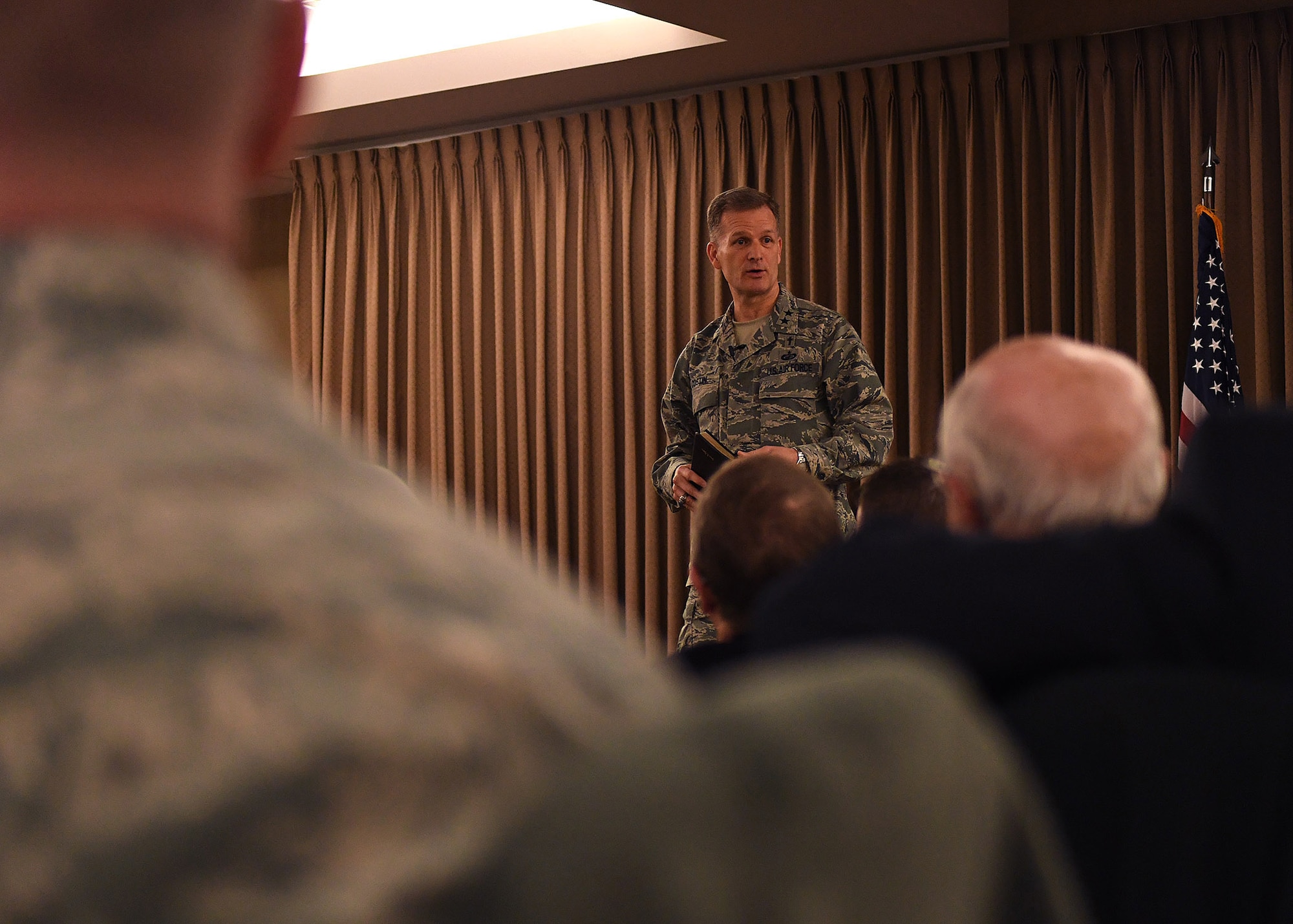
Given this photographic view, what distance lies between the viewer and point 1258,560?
93cm

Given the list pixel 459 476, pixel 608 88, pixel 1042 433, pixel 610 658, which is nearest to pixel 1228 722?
pixel 1042 433

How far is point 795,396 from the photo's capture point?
11.8ft

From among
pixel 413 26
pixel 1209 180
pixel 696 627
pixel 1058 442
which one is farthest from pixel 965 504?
pixel 413 26

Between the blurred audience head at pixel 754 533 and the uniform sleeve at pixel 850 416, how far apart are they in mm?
1504

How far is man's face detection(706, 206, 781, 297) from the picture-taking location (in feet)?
12.0

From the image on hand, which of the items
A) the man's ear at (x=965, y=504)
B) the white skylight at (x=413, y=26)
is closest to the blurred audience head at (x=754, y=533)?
the man's ear at (x=965, y=504)

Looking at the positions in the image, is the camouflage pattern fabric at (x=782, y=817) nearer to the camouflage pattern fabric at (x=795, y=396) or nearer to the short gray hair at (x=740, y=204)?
the camouflage pattern fabric at (x=795, y=396)

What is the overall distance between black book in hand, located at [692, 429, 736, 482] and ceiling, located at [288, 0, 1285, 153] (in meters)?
1.75

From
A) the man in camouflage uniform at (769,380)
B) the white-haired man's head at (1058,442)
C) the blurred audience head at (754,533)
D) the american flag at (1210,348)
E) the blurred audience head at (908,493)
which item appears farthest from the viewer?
the american flag at (1210,348)

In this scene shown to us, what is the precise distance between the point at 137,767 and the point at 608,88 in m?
5.42

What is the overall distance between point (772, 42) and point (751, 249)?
1.44 metres

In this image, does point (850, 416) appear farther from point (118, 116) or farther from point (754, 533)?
point (118, 116)

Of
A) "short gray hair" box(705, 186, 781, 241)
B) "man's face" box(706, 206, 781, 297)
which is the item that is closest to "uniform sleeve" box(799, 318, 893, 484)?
"man's face" box(706, 206, 781, 297)

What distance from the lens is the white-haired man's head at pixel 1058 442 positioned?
1.34m
